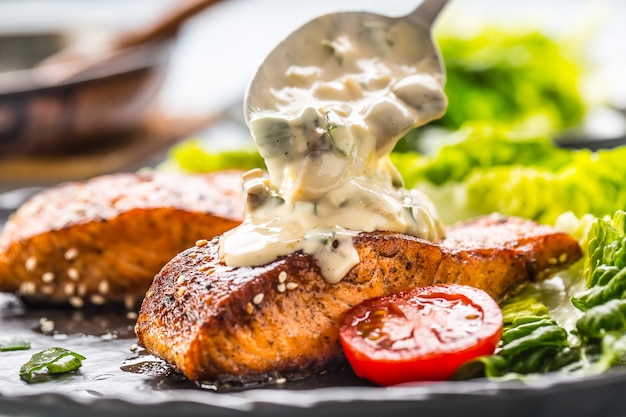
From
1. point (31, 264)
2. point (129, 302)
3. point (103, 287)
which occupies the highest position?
point (31, 264)

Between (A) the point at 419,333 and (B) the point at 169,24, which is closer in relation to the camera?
(A) the point at 419,333

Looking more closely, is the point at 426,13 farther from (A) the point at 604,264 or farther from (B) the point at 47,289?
(B) the point at 47,289

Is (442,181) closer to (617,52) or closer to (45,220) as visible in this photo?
(45,220)

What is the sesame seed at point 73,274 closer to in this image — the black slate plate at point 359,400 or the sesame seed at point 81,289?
the sesame seed at point 81,289

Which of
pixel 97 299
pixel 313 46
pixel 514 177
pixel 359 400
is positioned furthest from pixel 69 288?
pixel 514 177

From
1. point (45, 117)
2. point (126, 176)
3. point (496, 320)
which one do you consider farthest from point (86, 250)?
point (45, 117)

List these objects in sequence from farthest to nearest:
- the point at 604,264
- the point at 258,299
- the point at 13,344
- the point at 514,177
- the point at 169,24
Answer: the point at 169,24, the point at 514,177, the point at 13,344, the point at 604,264, the point at 258,299

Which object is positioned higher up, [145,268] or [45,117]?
[45,117]
